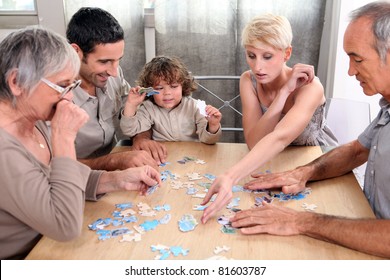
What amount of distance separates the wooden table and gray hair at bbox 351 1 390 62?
669 millimetres

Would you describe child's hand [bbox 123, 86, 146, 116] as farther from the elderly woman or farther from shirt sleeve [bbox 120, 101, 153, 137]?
the elderly woman

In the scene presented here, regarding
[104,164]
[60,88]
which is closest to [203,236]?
[60,88]

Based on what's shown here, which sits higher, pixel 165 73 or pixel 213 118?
pixel 165 73

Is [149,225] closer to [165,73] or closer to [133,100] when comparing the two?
[133,100]

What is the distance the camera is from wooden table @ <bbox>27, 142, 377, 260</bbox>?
1621 mm

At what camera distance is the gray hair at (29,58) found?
63.6 inches

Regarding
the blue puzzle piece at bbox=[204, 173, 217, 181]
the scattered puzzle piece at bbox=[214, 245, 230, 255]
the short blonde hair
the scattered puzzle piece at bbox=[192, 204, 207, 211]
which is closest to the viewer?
the scattered puzzle piece at bbox=[214, 245, 230, 255]

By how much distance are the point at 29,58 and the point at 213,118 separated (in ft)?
4.37

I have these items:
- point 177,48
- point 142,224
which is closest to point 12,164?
point 142,224

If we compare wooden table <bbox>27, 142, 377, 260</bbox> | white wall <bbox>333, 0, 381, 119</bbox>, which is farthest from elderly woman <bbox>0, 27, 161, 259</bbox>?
white wall <bbox>333, 0, 381, 119</bbox>

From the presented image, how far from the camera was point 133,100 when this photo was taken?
109 inches

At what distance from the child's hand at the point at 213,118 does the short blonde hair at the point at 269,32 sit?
0.45 meters

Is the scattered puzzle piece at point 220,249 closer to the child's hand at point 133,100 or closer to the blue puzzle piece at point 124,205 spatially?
the blue puzzle piece at point 124,205

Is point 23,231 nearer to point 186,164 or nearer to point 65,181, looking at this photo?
point 65,181
